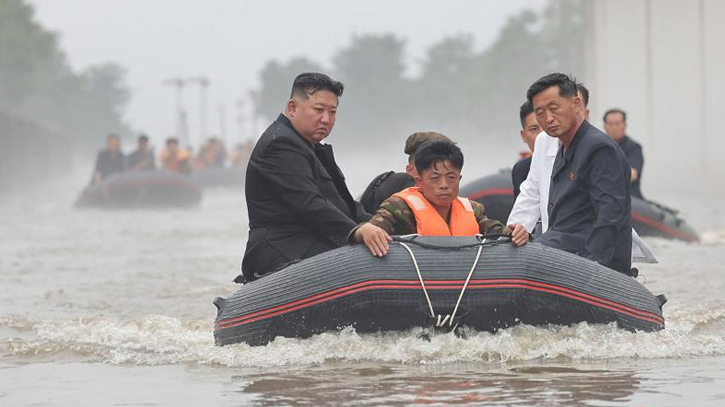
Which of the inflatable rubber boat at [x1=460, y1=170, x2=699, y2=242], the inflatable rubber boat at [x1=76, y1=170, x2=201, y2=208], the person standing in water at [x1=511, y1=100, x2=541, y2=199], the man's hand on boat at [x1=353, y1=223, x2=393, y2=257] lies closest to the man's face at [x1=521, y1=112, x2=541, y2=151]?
the person standing in water at [x1=511, y1=100, x2=541, y2=199]

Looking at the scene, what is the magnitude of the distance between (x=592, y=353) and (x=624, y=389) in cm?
114

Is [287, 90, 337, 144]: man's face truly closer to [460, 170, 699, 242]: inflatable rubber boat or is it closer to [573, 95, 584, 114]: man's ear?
[573, 95, 584, 114]: man's ear

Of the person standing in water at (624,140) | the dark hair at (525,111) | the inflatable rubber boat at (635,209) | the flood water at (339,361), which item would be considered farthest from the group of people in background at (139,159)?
the dark hair at (525,111)

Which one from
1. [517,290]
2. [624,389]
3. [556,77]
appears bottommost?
[624,389]

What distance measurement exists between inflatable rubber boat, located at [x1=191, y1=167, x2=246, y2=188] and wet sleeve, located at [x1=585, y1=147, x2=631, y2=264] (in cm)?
3515

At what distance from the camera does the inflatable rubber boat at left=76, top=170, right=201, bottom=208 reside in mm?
27812

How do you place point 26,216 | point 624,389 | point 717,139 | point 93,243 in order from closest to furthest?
point 624,389 < point 93,243 < point 26,216 < point 717,139

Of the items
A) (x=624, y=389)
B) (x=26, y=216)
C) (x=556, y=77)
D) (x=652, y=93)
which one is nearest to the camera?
(x=624, y=389)

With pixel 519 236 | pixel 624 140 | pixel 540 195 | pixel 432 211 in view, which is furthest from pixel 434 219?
pixel 624 140

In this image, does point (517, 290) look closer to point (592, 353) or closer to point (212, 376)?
point (592, 353)

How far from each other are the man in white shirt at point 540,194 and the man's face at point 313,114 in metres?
1.35

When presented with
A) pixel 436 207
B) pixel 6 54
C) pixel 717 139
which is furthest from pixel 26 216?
pixel 6 54

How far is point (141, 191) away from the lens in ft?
92.7

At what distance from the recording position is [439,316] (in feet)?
23.0
